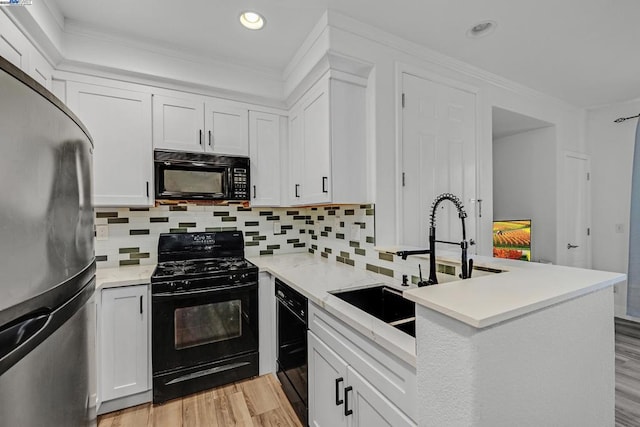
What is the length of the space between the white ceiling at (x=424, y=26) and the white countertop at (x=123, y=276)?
168cm

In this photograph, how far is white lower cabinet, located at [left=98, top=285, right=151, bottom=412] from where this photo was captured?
182 centimetres

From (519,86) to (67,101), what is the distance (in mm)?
3765

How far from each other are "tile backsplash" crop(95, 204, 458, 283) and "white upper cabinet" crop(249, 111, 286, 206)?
32cm

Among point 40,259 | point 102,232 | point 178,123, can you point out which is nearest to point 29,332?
point 40,259

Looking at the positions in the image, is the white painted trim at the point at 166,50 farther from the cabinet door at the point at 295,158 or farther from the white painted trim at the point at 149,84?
the cabinet door at the point at 295,158

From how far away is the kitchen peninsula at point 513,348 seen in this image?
2.26 feet

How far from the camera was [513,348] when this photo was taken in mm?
742

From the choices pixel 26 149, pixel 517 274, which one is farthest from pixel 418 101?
pixel 26 149

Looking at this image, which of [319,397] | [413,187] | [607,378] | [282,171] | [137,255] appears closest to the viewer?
[607,378]

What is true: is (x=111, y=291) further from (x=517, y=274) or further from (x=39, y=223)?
(x=517, y=274)

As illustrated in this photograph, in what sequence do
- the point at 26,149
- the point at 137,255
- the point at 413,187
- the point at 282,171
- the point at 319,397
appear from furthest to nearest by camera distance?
the point at 282,171 → the point at 137,255 → the point at 413,187 → the point at 319,397 → the point at 26,149

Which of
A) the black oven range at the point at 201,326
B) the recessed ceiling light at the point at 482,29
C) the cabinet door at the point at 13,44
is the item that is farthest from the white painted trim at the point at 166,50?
the black oven range at the point at 201,326

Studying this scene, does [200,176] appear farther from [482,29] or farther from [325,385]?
[482,29]

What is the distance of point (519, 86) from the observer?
2.76 meters
